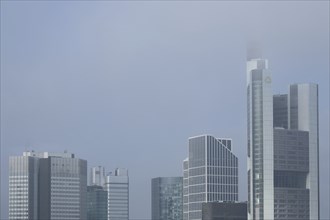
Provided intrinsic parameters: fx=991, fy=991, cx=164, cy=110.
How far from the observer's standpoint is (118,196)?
7762cm

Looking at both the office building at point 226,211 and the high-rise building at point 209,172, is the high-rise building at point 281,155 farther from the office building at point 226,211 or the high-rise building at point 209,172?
the high-rise building at point 209,172

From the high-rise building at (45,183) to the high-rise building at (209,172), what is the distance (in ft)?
38.1

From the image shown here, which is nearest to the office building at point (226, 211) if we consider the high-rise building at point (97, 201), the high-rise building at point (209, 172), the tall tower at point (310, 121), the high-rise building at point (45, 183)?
the tall tower at point (310, 121)

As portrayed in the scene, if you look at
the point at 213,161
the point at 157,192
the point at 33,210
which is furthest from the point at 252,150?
the point at 33,210

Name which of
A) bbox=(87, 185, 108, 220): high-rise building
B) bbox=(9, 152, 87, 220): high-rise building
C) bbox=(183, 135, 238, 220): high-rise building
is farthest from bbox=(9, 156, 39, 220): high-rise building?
bbox=(183, 135, 238, 220): high-rise building

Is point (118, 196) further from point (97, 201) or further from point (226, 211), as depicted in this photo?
point (226, 211)

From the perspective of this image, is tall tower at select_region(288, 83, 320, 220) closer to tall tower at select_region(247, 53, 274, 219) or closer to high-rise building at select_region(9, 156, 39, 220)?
tall tower at select_region(247, 53, 274, 219)

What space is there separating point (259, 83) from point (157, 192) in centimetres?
2053

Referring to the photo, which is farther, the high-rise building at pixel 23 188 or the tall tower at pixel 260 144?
the high-rise building at pixel 23 188

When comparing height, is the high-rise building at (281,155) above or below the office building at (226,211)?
above

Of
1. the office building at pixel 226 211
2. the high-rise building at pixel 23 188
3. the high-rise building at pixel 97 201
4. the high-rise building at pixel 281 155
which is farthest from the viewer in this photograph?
the high-rise building at pixel 97 201

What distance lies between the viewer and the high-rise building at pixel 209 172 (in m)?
63.2

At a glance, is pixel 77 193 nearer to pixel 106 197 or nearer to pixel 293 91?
pixel 106 197

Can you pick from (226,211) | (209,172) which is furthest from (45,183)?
(226,211)
